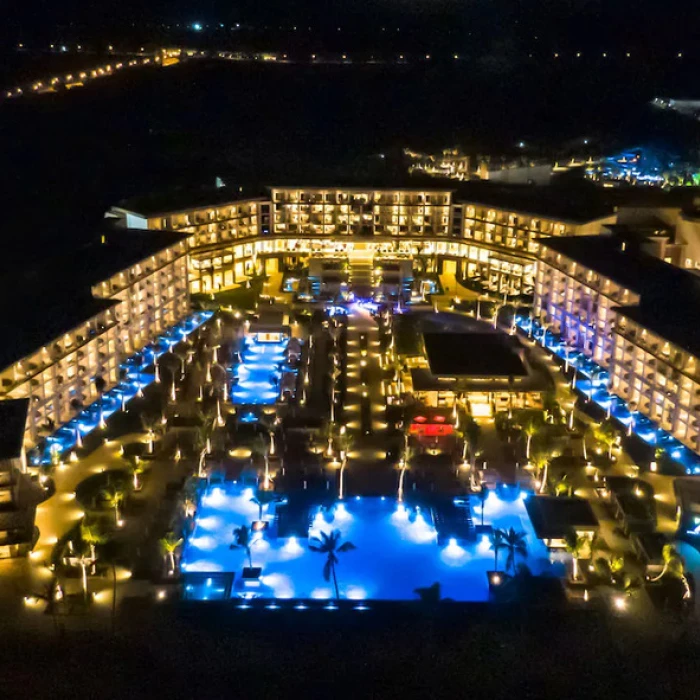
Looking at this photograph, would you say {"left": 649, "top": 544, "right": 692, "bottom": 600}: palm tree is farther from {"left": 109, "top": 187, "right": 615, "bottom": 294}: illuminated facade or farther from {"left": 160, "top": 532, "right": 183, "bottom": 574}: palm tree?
{"left": 109, "top": 187, "right": 615, "bottom": 294}: illuminated facade

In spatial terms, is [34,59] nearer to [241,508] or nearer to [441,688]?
[241,508]

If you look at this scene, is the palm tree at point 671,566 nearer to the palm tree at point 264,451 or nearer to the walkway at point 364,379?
the walkway at point 364,379

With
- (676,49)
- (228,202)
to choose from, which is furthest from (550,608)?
(676,49)

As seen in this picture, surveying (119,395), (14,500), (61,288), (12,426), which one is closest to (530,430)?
(119,395)

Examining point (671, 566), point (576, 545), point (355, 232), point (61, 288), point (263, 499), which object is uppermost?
point (355, 232)

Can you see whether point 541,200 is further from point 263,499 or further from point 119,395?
point 263,499

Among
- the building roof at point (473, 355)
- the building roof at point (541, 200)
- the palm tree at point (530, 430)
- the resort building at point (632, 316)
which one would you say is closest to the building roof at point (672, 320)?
the resort building at point (632, 316)

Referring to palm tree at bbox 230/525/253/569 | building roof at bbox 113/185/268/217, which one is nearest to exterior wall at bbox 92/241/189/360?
building roof at bbox 113/185/268/217
